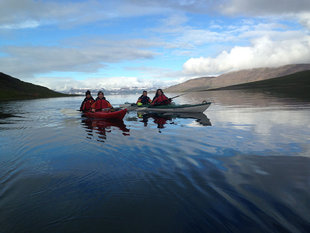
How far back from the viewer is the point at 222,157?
8.13m

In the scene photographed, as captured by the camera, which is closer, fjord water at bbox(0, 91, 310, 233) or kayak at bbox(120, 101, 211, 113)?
fjord water at bbox(0, 91, 310, 233)

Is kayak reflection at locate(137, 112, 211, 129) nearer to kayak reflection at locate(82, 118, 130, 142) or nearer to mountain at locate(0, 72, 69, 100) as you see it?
kayak reflection at locate(82, 118, 130, 142)

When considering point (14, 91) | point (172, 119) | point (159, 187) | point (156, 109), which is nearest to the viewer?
point (159, 187)

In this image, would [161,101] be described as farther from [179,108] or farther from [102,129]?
[102,129]

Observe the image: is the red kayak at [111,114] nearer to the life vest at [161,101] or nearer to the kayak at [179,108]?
the kayak at [179,108]

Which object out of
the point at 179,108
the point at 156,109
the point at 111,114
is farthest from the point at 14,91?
the point at 179,108

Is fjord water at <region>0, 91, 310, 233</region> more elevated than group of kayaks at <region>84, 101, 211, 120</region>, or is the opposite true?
group of kayaks at <region>84, 101, 211, 120</region>

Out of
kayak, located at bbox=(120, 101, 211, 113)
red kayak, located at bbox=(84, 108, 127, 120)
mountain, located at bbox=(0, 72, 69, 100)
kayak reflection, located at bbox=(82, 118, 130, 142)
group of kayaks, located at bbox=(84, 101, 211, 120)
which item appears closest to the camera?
kayak reflection, located at bbox=(82, 118, 130, 142)

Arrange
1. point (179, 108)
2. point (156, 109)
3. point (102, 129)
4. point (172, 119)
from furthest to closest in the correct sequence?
point (156, 109) < point (179, 108) < point (172, 119) < point (102, 129)

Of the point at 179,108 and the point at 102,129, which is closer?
the point at 102,129

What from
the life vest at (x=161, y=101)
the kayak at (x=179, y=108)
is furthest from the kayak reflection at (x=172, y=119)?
the life vest at (x=161, y=101)

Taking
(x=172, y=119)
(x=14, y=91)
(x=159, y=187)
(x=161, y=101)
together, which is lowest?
(x=159, y=187)

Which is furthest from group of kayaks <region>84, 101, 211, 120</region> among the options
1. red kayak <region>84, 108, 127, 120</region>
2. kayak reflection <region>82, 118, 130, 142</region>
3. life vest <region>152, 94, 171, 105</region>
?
kayak reflection <region>82, 118, 130, 142</region>

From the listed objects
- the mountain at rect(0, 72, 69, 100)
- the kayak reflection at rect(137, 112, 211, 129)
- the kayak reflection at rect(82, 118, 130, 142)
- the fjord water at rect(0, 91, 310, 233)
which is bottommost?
the fjord water at rect(0, 91, 310, 233)
